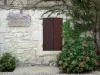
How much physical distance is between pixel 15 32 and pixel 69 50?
6.97 ft

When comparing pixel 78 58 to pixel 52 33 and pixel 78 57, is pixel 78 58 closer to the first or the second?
pixel 78 57

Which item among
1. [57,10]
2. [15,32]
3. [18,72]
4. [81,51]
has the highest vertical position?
[57,10]

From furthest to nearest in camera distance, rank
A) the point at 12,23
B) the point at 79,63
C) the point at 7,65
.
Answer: the point at 12,23, the point at 7,65, the point at 79,63

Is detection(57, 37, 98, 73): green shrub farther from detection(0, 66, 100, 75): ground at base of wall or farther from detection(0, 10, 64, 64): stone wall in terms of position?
detection(0, 10, 64, 64): stone wall

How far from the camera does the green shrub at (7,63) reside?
8.38 m

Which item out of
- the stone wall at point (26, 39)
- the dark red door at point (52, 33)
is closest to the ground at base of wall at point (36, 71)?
the stone wall at point (26, 39)

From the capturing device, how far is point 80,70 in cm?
777

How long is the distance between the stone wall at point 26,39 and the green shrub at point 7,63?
1.46ft

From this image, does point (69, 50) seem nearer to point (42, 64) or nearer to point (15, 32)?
point (42, 64)

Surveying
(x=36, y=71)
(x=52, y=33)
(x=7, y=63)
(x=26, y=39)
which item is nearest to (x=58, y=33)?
(x=52, y=33)

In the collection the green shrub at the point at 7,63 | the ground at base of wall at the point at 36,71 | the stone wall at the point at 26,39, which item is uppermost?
the stone wall at the point at 26,39

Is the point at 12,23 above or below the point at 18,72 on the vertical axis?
above

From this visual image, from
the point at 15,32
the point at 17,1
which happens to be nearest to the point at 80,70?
the point at 15,32

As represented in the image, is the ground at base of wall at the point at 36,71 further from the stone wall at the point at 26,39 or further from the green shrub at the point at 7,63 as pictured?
the stone wall at the point at 26,39
